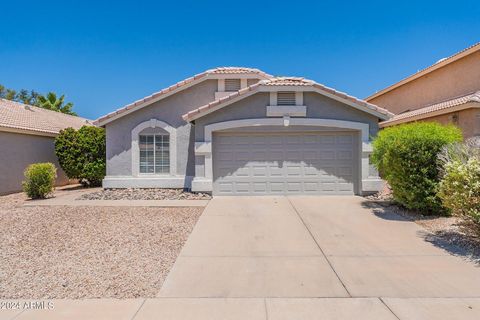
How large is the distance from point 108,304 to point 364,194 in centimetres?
992

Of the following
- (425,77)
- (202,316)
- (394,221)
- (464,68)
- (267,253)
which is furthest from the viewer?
(425,77)

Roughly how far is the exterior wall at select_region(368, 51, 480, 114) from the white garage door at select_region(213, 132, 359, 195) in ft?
26.0

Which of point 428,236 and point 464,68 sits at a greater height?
point 464,68

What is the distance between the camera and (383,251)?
19.2 feet

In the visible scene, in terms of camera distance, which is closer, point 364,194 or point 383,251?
point 383,251

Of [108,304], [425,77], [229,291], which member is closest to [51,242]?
[108,304]

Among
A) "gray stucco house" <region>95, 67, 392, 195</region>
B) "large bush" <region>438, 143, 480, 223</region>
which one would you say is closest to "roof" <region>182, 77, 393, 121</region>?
"gray stucco house" <region>95, 67, 392, 195</region>

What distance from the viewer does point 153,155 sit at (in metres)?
12.9

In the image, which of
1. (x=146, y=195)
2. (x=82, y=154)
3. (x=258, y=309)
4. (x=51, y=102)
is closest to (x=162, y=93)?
(x=146, y=195)

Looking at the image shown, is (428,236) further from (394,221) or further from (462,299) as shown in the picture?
(462,299)

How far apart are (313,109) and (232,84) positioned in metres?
4.23

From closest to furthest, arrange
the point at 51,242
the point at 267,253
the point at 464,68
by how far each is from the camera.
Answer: the point at 267,253, the point at 51,242, the point at 464,68

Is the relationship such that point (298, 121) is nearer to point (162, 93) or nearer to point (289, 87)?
point (289, 87)

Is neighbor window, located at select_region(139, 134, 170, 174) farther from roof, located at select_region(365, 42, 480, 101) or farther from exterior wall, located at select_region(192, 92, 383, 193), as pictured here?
roof, located at select_region(365, 42, 480, 101)
